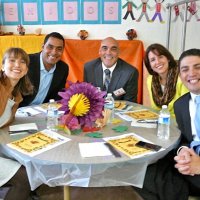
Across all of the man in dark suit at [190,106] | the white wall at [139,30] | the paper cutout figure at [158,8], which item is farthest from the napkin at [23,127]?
the paper cutout figure at [158,8]

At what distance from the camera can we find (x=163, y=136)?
157cm

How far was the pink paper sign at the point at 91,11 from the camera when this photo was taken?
404 cm

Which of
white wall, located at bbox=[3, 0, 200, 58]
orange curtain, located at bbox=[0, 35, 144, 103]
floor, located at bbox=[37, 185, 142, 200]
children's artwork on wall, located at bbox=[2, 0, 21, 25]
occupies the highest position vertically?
children's artwork on wall, located at bbox=[2, 0, 21, 25]

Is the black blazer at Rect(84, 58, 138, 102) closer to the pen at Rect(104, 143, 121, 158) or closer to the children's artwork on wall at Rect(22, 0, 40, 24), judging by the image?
the pen at Rect(104, 143, 121, 158)

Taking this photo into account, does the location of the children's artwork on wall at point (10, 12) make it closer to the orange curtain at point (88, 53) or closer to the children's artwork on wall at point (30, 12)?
the children's artwork on wall at point (30, 12)

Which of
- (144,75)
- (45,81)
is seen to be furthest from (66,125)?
(144,75)

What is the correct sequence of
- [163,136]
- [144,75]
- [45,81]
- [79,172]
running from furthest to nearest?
[144,75] < [45,81] < [163,136] < [79,172]

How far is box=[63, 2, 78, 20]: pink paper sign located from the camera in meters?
4.02

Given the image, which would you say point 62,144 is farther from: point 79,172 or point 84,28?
point 84,28

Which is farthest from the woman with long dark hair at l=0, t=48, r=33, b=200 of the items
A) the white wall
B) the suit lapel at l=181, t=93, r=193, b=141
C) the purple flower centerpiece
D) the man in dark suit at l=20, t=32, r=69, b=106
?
the white wall

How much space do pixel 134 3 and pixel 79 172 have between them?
11.0 ft

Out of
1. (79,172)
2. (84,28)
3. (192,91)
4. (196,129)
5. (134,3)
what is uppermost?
(134,3)

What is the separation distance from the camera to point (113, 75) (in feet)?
9.10

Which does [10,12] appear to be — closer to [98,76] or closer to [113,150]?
[98,76]
